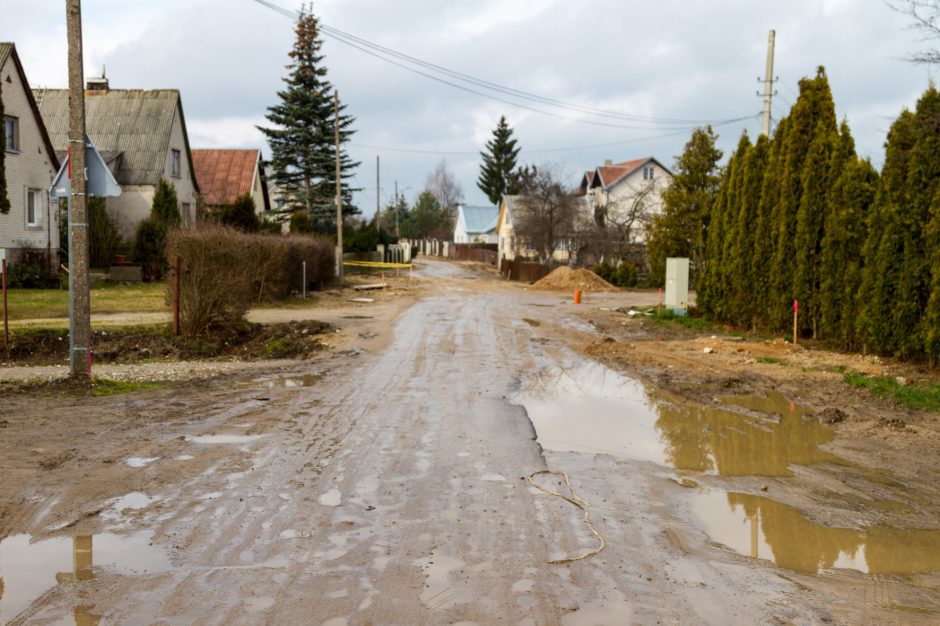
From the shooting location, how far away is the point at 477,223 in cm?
10456

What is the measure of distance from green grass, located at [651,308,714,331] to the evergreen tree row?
529 mm

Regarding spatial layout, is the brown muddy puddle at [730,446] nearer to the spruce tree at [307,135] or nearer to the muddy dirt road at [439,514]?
the muddy dirt road at [439,514]

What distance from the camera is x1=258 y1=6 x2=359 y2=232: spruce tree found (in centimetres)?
5022

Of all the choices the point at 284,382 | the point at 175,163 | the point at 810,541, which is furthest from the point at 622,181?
the point at 810,541

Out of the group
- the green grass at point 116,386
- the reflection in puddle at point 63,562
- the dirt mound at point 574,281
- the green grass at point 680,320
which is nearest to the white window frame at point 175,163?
the dirt mound at point 574,281

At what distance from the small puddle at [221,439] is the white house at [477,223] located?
93.2 meters

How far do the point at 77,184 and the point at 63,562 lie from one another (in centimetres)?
715

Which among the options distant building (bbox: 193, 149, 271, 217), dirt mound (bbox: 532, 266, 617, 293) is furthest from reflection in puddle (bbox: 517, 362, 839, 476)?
distant building (bbox: 193, 149, 271, 217)

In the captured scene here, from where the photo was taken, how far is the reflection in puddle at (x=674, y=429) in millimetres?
8320

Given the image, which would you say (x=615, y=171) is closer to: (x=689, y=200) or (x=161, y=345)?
(x=689, y=200)

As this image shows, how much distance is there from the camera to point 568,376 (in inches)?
534

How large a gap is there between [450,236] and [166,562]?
112 meters

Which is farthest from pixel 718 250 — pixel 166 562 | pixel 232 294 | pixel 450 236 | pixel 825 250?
pixel 450 236

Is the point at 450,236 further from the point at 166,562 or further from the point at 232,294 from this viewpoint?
the point at 166,562
